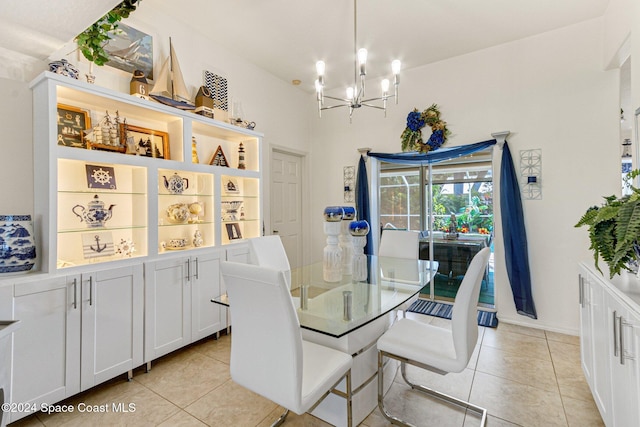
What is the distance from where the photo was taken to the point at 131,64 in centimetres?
263

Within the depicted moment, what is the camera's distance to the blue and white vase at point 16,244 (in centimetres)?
180

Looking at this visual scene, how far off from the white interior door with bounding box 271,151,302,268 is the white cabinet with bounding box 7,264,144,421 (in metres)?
2.19

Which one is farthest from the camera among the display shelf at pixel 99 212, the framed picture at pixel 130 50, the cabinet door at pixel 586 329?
the framed picture at pixel 130 50

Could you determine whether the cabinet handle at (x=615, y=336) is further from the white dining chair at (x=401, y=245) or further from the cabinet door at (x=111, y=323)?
the cabinet door at (x=111, y=323)

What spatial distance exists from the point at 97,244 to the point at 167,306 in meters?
0.75

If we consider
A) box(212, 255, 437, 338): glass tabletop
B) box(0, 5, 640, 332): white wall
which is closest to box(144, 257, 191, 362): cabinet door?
box(212, 255, 437, 338): glass tabletop

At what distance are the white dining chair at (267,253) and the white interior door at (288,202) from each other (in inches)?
60.8

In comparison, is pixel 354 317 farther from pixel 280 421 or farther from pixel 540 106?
pixel 540 106

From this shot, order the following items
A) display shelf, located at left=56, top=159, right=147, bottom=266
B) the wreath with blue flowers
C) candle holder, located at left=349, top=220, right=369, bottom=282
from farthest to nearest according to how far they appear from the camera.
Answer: the wreath with blue flowers < candle holder, located at left=349, top=220, right=369, bottom=282 < display shelf, located at left=56, top=159, right=147, bottom=266

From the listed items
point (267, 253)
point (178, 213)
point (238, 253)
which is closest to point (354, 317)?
point (267, 253)

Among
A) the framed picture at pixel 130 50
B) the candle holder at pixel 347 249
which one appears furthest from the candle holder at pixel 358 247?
the framed picture at pixel 130 50

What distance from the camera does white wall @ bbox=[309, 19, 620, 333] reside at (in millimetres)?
2996

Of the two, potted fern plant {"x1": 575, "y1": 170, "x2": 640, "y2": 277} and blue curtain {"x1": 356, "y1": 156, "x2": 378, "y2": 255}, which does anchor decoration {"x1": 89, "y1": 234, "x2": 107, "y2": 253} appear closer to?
blue curtain {"x1": 356, "y1": 156, "x2": 378, "y2": 255}

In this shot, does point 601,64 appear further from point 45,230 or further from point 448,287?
point 45,230
